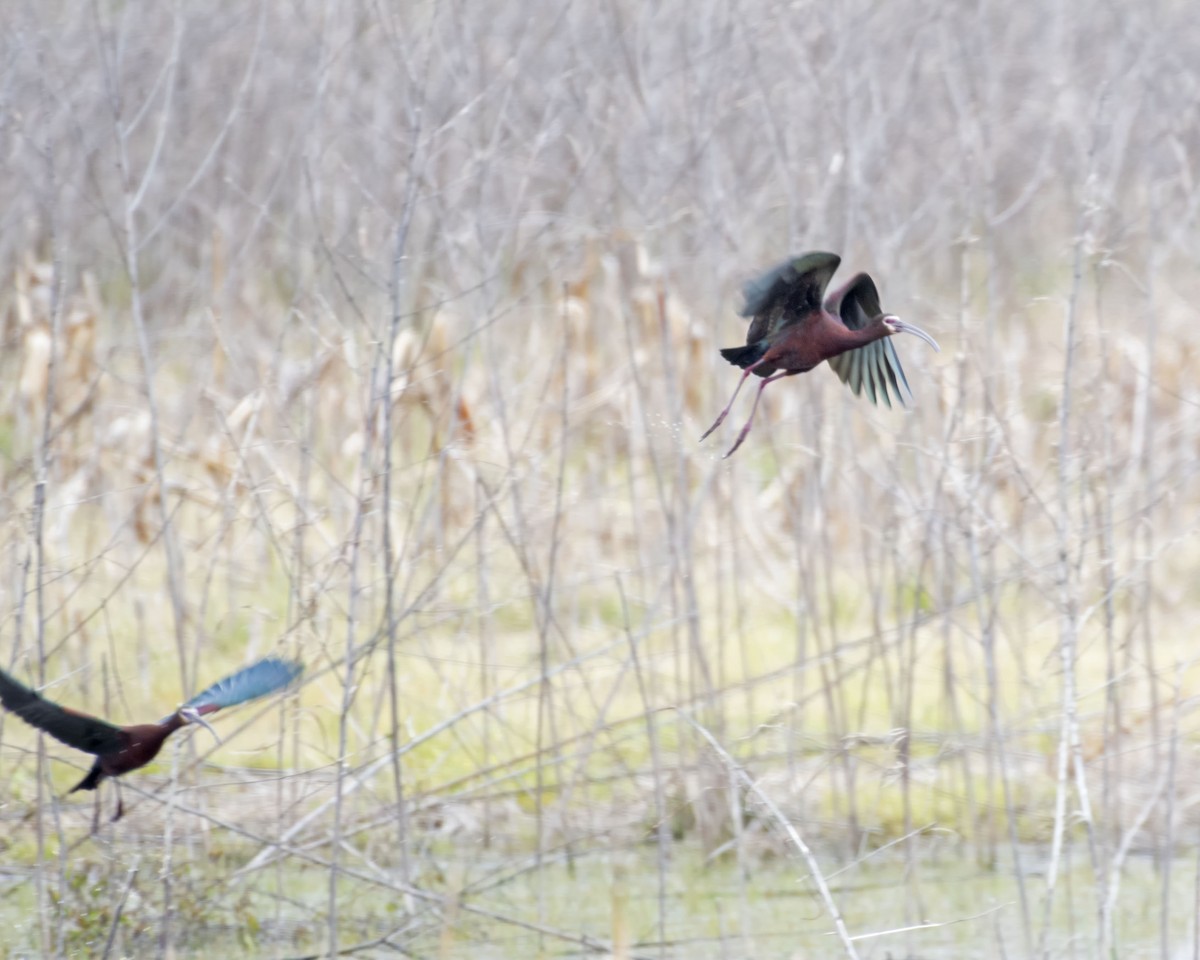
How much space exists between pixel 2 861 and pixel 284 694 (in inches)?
57.3

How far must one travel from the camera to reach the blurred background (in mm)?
4398

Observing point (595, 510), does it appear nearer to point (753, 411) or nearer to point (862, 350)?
point (862, 350)

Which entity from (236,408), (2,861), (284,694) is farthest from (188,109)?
(284,694)

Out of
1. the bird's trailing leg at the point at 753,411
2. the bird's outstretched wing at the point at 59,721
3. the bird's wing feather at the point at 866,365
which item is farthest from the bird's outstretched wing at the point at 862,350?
the bird's outstretched wing at the point at 59,721

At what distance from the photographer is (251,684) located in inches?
144

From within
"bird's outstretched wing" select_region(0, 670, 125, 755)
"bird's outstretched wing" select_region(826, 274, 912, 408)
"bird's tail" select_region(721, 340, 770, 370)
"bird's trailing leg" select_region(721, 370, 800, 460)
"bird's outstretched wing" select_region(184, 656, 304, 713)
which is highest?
"bird's outstretched wing" select_region(826, 274, 912, 408)

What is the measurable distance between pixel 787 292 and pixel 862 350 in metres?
0.59

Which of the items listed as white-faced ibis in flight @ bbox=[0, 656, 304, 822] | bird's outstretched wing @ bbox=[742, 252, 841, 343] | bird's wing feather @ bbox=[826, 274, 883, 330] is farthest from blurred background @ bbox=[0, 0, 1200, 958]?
bird's outstretched wing @ bbox=[742, 252, 841, 343]

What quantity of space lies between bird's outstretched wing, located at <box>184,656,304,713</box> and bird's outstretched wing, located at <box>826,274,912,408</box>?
56.9 inches

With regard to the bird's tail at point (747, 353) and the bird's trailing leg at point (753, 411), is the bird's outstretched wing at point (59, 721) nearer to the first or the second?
the bird's trailing leg at point (753, 411)

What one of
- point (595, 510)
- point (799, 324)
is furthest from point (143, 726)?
point (595, 510)

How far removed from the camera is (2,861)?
509 cm

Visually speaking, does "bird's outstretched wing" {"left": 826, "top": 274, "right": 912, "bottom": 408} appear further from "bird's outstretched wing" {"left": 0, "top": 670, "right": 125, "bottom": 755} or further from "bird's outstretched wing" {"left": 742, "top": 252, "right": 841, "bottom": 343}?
"bird's outstretched wing" {"left": 0, "top": 670, "right": 125, "bottom": 755}

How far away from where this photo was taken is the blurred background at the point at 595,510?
4398 millimetres
